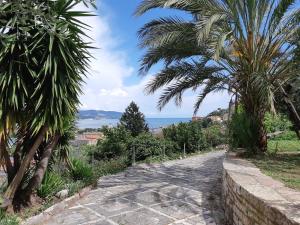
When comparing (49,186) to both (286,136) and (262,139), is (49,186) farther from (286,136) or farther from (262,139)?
(286,136)

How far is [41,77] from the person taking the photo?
7027 mm

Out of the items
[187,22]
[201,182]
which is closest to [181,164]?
[201,182]

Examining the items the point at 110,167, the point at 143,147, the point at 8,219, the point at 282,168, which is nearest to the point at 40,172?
the point at 8,219

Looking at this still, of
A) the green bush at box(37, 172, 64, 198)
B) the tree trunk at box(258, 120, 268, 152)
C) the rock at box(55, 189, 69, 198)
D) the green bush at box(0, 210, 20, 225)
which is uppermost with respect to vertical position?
the tree trunk at box(258, 120, 268, 152)

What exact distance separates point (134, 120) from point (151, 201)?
16389mm

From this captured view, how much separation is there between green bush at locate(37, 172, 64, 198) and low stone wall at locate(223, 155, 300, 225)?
373cm

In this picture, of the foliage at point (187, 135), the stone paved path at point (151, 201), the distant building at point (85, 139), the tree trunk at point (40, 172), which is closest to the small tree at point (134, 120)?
the distant building at point (85, 139)

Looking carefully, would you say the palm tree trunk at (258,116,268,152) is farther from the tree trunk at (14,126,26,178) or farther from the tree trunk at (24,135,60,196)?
the tree trunk at (14,126,26,178)

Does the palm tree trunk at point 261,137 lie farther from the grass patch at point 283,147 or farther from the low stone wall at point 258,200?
the low stone wall at point 258,200

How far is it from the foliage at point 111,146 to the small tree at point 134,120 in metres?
8.56

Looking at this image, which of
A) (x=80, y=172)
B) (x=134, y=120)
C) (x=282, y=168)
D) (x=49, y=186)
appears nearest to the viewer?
(x=282, y=168)

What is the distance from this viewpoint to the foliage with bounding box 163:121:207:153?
17.5 m

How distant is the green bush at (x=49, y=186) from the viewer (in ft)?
26.1

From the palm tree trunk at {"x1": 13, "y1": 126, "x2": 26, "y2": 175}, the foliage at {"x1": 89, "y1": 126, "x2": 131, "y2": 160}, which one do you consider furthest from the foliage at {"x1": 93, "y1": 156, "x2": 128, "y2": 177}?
the palm tree trunk at {"x1": 13, "y1": 126, "x2": 26, "y2": 175}
